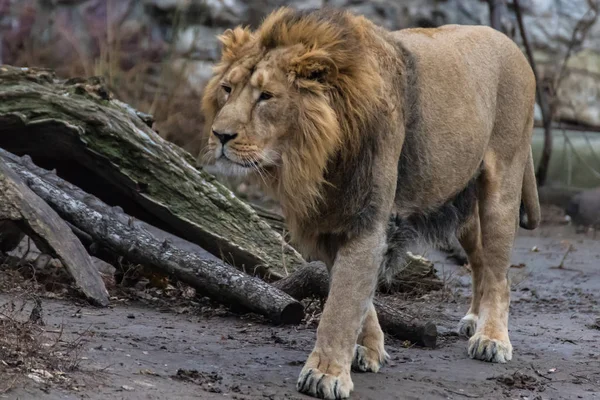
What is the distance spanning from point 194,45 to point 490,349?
24.0ft

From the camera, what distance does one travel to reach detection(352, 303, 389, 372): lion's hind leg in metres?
4.63

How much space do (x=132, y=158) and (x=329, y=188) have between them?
6.46 feet

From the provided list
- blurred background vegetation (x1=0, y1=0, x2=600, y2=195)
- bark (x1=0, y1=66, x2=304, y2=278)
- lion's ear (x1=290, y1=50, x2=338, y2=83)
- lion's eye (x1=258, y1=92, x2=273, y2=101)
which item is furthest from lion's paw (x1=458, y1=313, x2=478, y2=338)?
blurred background vegetation (x1=0, y1=0, x2=600, y2=195)

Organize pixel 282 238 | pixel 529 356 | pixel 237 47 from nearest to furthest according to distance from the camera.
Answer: pixel 237 47 → pixel 529 356 → pixel 282 238

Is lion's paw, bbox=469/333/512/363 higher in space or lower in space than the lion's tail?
lower

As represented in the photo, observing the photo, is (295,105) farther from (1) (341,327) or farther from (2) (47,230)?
(2) (47,230)

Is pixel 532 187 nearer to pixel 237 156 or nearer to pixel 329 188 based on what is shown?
pixel 329 188

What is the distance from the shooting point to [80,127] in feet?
19.1

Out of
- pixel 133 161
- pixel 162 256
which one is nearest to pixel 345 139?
pixel 162 256

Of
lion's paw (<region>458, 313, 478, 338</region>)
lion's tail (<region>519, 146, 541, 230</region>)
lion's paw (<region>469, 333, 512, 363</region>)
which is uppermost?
lion's tail (<region>519, 146, 541, 230</region>)

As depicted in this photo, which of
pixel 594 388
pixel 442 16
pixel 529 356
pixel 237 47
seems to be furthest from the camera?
pixel 442 16

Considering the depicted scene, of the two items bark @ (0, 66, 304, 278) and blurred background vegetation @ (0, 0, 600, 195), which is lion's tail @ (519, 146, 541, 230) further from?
blurred background vegetation @ (0, 0, 600, 195)

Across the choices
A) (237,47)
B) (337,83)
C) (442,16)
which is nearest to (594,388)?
(337,83)

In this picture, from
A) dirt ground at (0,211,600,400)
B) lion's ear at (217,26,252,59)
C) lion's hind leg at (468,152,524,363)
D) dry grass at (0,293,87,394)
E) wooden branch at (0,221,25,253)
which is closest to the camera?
dry grass at (0,293,87,394)
